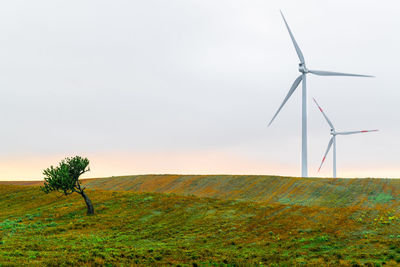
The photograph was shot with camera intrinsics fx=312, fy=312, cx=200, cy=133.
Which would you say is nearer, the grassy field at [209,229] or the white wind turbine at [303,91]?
the grassy field at [209,229]

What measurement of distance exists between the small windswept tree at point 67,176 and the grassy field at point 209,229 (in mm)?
3791

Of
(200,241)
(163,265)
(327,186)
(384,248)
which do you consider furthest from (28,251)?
(327,186)

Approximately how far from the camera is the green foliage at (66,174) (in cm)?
4619

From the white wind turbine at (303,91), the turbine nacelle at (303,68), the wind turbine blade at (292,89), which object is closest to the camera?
the white wind turbine at (303,91)

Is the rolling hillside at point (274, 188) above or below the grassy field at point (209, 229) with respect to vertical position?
above

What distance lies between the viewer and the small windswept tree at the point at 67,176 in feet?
152

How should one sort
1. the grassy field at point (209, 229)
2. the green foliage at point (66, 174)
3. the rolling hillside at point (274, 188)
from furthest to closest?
1. the rolling hillside at point (274, 188)
2. the green foliage at point (66, 174)
3. the grassy field at point (209, 229)

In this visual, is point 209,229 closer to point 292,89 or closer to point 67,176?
point 67,176

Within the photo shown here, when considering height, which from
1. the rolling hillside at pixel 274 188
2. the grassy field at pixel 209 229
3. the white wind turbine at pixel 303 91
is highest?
the white wind turbine at pixel 303 91

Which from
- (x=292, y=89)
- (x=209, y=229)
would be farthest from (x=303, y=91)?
(x=209, y=229)

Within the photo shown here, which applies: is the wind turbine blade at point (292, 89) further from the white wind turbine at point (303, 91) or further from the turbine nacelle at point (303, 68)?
the turbine nacelle at point (303, 68)

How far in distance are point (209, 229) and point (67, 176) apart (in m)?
23.4

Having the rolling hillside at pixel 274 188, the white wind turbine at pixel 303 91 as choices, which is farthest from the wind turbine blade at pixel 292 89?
the rolling hillside at pixel 274 188

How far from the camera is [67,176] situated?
46.2 meters
